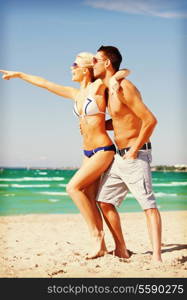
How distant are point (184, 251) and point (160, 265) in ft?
4.04

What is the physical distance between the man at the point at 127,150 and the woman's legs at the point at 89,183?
0.11 meters

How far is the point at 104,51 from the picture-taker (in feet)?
17.6

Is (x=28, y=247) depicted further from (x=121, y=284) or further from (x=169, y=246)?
(x=121, y=284)

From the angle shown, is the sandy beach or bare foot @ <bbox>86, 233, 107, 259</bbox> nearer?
the sandy beach

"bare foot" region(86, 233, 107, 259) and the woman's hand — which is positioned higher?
A: the woman's hand

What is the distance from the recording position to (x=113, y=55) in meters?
5.34

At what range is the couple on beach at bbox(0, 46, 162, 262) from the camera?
5.14 m

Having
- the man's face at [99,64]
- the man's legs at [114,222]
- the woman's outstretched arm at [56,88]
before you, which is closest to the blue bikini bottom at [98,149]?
the man's legs at [114,222]

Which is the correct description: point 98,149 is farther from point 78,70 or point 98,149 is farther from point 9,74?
point 9,74

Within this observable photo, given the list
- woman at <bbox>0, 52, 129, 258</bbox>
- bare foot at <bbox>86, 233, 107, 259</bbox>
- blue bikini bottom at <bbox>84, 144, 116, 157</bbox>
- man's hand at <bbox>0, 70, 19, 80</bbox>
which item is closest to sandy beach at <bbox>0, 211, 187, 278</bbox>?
bare foot at <bbox>86, 233, 107, 259</bbox>

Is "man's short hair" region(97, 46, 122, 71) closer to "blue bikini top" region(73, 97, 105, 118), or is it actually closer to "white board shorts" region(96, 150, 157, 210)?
"blue bikini top" region(73, 97, 105, 118)

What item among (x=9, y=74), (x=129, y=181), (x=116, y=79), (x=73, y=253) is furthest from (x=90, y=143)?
(x=73, y=253)

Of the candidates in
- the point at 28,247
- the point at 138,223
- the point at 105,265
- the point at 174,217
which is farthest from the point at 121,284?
the point at 174,217

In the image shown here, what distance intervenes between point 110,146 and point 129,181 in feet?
1.31
